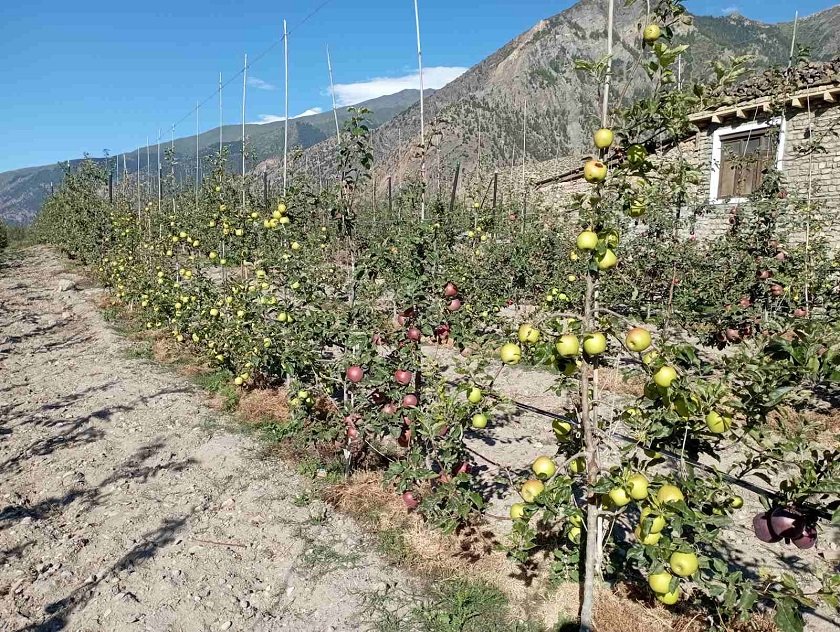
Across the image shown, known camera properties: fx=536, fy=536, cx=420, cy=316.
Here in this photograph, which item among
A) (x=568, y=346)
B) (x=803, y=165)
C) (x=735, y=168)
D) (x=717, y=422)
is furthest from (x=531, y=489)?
(x=735, y=168)

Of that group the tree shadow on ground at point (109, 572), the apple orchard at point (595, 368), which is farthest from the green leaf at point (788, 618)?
the tree shadow on ground at point (109, 572)

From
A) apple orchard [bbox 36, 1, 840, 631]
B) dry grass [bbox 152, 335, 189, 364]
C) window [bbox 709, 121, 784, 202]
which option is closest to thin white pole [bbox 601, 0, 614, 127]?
apple orchard [bbox 36, 1, 840, 631]

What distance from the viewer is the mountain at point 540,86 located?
37406 mm

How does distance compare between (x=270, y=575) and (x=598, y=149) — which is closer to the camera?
(x=598, y=149)

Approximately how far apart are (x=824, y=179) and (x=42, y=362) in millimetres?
13095

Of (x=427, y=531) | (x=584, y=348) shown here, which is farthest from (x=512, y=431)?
(x=584, y=348)

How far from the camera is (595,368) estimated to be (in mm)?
2107

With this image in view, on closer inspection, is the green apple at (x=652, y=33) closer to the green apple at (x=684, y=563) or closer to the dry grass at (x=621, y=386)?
the green apple at (x=684, y=563)

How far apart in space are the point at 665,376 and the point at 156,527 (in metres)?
3.18

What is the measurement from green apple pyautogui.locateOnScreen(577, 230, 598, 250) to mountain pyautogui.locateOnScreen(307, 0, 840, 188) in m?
28.7

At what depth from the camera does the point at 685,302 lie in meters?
7.09

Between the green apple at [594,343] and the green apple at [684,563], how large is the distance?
720 millimetres

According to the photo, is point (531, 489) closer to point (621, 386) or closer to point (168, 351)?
point (621, 386)

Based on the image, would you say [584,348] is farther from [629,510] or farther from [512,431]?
[512,431]
